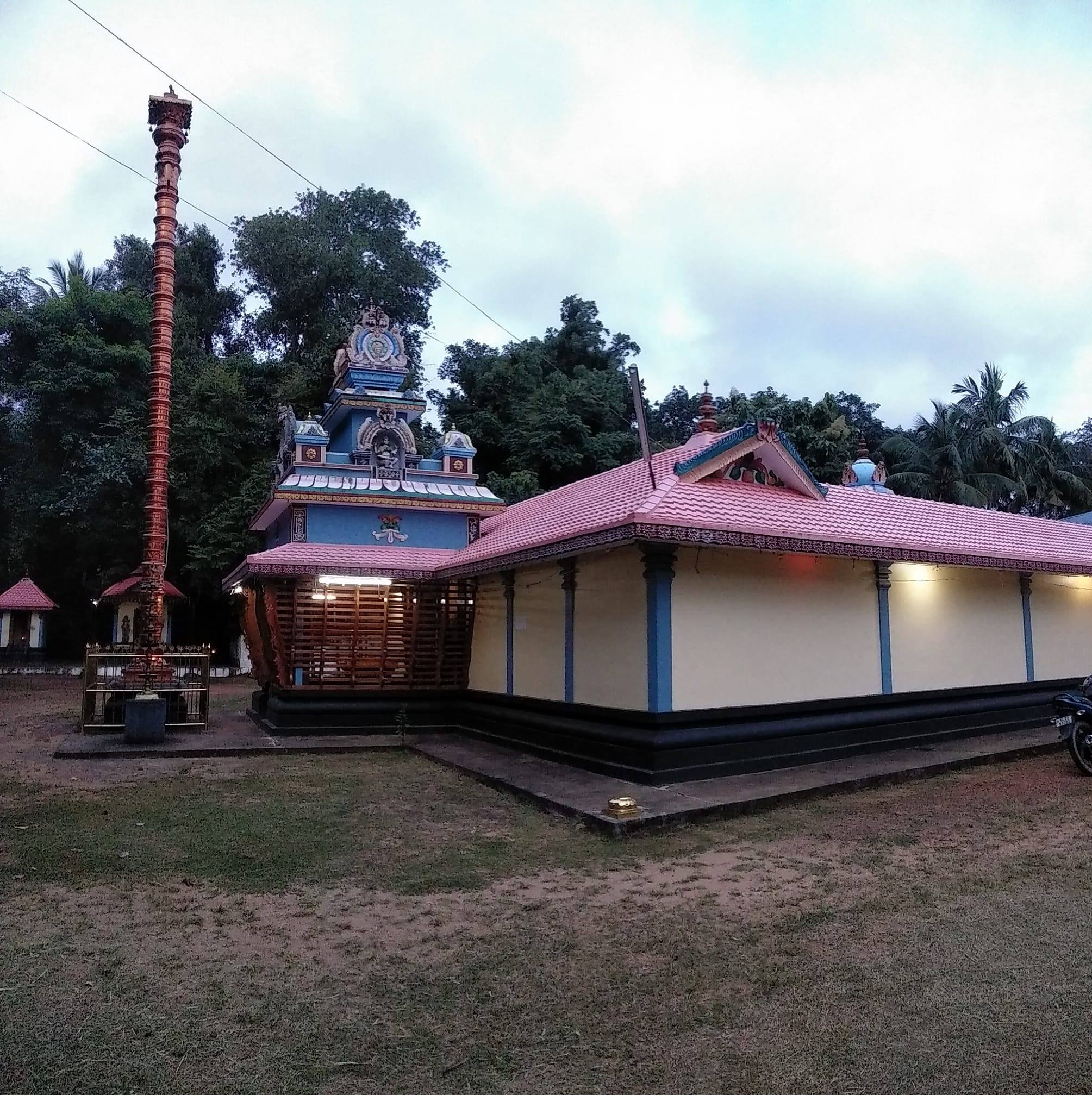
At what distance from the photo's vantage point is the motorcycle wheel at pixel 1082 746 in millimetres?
9211

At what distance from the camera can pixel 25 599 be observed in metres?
29.8

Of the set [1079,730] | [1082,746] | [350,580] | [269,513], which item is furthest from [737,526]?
[269,513]

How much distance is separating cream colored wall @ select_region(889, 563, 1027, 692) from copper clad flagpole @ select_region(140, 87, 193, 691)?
1145 cm

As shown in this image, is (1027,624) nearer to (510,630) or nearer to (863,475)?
(863,475)

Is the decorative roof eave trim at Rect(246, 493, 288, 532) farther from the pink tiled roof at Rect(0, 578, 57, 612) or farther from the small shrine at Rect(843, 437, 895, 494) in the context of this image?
the pink tiled roof at Rect(0, 578, 57, 612)

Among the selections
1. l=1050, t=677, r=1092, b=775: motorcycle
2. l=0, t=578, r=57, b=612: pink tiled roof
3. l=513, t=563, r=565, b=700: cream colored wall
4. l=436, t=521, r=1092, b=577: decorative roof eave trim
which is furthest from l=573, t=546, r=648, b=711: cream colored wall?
l=0, t=578, r=57, b=612: pink tiled roof

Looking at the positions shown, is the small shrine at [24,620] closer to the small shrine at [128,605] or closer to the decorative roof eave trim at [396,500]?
the small shrine at [128,605]

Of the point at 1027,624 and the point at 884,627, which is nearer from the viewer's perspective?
→ the point at 884,627

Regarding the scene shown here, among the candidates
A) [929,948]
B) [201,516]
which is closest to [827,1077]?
[929,948]

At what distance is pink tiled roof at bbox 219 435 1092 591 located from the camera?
898cm

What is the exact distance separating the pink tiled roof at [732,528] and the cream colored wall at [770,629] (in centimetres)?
57

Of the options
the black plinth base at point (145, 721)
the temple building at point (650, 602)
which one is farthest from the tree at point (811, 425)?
the black plinth base at point (145, 721)

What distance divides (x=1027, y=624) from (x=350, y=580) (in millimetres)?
10560

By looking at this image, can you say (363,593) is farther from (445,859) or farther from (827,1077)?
(827,1077)
